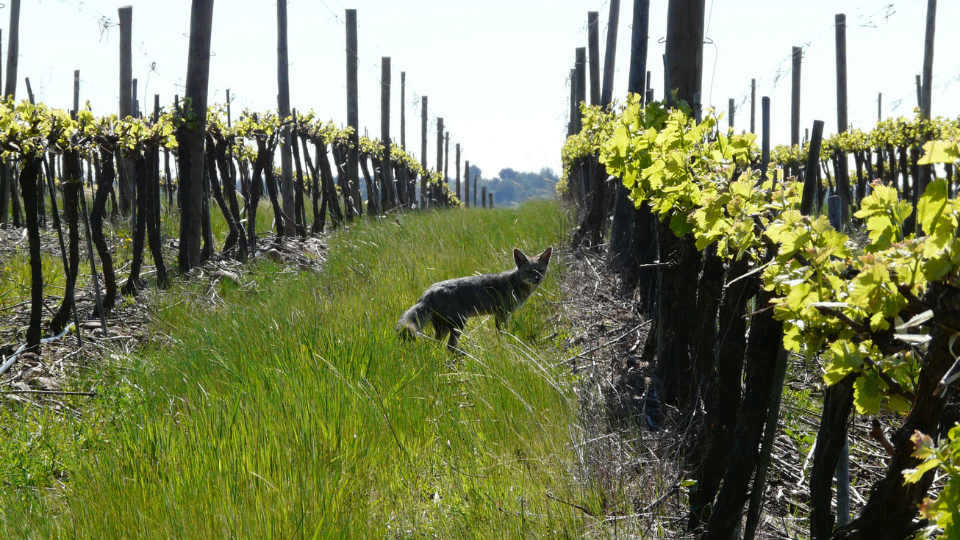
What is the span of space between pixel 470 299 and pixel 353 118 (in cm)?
1115

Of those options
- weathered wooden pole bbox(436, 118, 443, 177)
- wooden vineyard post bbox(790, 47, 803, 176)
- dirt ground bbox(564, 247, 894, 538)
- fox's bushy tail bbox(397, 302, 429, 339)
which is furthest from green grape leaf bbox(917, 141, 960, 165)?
weathered wooden pole bbox(436, 118, 443, 177)

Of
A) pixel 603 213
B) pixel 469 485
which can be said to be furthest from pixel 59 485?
A: pixel 603 213

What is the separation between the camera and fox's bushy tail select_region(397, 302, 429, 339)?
17.0 feet

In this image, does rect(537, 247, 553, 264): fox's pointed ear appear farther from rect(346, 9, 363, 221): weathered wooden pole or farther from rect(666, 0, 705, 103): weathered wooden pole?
rect(346, 9, 363, 221): weathered wooden pole

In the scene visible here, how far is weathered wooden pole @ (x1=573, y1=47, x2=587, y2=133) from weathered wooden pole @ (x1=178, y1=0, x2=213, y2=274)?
12.3 meters

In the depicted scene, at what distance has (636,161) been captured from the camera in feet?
10.4

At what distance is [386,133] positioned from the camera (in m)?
18.8

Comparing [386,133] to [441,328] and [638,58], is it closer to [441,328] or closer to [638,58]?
[638,58]

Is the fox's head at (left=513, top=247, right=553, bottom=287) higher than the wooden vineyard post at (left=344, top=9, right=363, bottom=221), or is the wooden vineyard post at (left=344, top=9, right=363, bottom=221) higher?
the wooden vineyard post at (left=344, top=9, right=363, bottom=221)

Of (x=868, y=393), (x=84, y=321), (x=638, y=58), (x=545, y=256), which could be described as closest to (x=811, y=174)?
(x=868, y=393)

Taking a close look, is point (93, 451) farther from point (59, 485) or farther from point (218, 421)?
point (218, 421)

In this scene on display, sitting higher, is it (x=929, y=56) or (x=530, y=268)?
(x=929, y=56)

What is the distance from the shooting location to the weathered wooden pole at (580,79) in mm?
19469

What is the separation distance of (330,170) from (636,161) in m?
11.4
